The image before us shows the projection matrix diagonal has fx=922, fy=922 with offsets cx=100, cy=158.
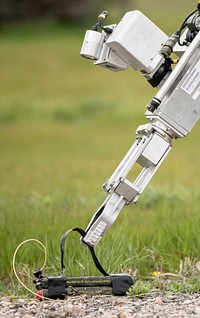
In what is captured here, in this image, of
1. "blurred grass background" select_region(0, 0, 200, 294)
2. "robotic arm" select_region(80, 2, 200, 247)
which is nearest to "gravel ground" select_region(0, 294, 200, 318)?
"robotic arm" select_region(80, 2, 200, 247)

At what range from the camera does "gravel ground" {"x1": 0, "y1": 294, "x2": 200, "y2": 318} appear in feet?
17.8

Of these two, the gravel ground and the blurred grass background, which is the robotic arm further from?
the blurred grass background

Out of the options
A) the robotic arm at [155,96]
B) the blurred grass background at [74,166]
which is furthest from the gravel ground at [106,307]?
the blurred grass background at [74,166]

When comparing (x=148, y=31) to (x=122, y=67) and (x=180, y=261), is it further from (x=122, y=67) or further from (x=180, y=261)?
(x=180, y=261)

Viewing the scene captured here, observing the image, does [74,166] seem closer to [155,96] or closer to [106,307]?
[155,96]

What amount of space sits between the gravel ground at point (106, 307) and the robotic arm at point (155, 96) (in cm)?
41

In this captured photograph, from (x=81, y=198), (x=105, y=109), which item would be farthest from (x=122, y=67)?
Result: (x=105, y=109)

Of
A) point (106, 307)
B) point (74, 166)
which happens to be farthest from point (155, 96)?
point (74, 166)

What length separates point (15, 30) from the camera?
134 feet

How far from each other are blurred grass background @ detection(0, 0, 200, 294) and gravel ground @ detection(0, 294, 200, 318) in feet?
2.45

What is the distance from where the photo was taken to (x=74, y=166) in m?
15.3

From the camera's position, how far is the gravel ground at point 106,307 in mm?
5430

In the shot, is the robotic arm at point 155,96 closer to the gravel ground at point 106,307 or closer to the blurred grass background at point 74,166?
the gravel ground at point 106,307

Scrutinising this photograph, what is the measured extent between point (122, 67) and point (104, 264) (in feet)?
5.08
